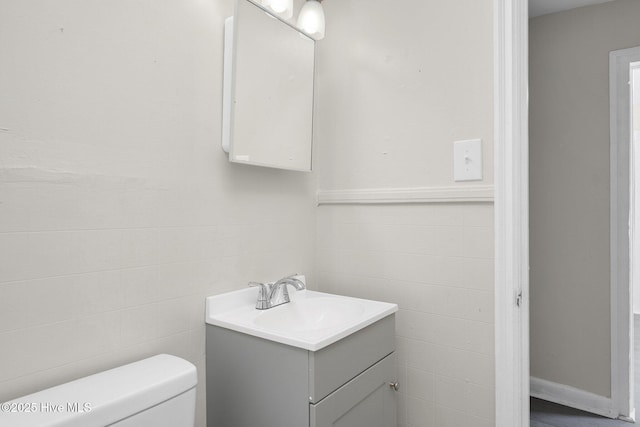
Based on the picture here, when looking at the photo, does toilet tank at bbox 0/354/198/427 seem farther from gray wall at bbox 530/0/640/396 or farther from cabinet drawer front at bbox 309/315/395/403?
gray wall at bbox 530/0/640/396

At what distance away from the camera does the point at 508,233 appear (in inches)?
48.3

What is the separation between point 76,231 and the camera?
2.93 ft

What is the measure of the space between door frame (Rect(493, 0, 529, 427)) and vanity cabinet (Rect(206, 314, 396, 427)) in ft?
1.21

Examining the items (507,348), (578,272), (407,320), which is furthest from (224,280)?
(578,272)

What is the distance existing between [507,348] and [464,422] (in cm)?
32

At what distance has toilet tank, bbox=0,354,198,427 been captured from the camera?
2.31 feet

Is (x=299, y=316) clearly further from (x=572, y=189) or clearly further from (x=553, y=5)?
(x=553, y=5)

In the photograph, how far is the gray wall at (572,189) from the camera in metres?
2.00

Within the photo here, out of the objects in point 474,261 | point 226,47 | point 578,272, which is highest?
point 226,47

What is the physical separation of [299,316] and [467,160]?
2.68ft

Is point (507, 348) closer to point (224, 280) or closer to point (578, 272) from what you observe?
point (224, 280)

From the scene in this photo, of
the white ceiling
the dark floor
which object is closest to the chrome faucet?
the dark floor

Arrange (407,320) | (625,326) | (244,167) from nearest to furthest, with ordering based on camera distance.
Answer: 1. (244,167)
2. (407,320)
3. (625,326)

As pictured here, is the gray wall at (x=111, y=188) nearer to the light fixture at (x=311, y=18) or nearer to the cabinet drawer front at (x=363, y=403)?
the light fixture at (x=311, y=18)
